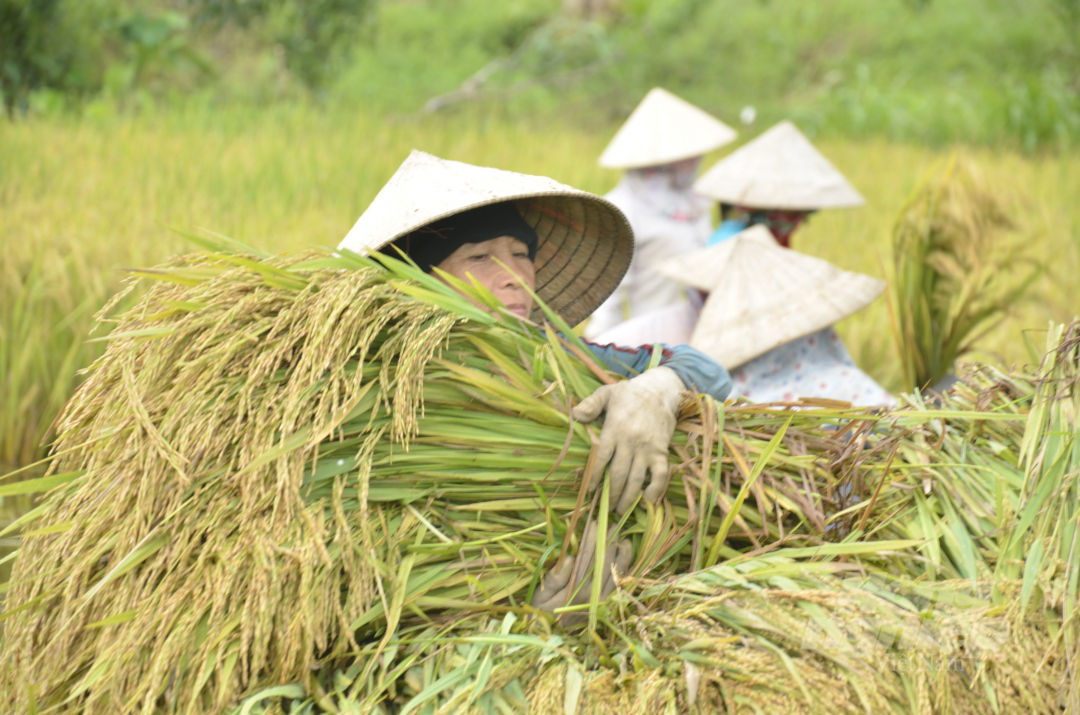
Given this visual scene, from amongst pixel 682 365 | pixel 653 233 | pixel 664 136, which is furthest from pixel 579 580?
pixel 664 136

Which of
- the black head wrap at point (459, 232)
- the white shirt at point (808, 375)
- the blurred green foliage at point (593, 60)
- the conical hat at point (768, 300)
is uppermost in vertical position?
the black head wrap at point (459, 232)

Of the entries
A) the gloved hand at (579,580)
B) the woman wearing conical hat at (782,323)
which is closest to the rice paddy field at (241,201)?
the woman wearing conical hat at (782,323)

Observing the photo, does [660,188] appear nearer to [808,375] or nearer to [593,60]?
[808,375]

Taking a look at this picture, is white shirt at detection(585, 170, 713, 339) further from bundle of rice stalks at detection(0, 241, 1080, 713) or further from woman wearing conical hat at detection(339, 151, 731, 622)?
bundle of rice stalks at detection(0, 241, 1080, 713)

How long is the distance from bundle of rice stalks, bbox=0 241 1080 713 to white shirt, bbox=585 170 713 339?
273 centimetres

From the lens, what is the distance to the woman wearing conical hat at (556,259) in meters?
1.47

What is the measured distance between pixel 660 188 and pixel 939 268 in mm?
1855

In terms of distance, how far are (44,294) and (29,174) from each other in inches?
74.7

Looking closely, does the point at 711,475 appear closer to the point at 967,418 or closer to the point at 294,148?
the point at 967,418

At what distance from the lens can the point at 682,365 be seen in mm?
1684

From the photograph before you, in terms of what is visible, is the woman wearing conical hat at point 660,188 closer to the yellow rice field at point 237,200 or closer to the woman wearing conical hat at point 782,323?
the yellow rice field at point 237,200

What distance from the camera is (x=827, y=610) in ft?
4.48

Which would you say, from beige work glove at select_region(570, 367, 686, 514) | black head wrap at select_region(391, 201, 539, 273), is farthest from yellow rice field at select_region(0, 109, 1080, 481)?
beige work glove at select_region(570, 367, 686, 514)

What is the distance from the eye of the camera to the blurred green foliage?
9.12 m
